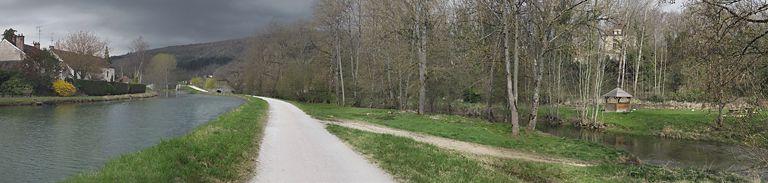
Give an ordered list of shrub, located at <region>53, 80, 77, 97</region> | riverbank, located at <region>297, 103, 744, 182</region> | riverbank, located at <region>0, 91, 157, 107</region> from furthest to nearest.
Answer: shrub, located at <region>53, 80, 77, 97</region> → riverbank, located at <region>0, 91, 157, 107</region> → riverbank, located at <region>297, 103, 744, 182</region>

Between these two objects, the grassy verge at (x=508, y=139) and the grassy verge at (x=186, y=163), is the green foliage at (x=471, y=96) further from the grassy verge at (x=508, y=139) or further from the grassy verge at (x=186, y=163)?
the grassy verge at (x=186, y=163)

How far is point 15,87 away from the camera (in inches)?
1991

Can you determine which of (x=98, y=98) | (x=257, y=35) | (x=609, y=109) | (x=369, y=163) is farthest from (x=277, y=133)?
(x=257, y=35)

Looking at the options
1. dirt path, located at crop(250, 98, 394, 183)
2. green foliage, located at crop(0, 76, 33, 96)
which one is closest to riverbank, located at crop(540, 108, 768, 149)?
dirt path, located at crop(250, 98, 394, 183)

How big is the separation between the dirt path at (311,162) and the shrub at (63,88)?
166ft

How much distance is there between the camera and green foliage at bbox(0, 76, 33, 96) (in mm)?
49938

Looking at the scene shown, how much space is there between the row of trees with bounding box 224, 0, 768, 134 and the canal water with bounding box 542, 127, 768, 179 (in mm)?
3501

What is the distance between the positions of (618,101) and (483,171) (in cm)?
3084

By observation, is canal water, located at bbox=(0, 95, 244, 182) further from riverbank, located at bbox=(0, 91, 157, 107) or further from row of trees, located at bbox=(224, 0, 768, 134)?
riverbank, located at bbox=(0, 91, 157, 107)

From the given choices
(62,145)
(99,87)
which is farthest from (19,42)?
(62,145)

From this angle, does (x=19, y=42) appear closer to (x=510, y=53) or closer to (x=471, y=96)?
(x=471, y=96)

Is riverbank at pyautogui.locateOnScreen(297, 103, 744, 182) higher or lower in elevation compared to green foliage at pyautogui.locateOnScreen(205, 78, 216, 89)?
lower

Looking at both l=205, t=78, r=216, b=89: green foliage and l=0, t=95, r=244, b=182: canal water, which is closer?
l=0, t=95, r=244, b=182: canal water

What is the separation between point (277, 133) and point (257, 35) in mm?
65521
